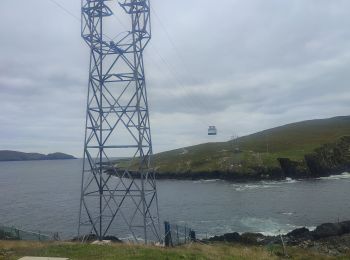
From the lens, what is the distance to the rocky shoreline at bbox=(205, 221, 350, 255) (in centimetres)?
4112

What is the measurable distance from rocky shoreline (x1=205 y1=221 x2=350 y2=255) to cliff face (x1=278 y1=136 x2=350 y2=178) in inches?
3190

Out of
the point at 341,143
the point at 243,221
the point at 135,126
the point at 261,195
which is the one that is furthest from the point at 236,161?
the point at 135,126

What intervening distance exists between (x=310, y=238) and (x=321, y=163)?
309 feet

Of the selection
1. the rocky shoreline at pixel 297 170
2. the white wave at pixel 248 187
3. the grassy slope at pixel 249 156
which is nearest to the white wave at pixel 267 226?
the white wave at pixel 248 187

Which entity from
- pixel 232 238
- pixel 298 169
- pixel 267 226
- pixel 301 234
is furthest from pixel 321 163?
pixel 232 238

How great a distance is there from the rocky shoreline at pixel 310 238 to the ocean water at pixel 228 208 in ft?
22.1

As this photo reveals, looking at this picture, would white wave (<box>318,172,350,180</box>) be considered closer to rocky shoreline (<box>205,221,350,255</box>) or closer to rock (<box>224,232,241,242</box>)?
rocky shoreline (<box>205,221,350,255</box>)

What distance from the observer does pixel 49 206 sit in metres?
86.7

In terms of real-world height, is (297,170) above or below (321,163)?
below

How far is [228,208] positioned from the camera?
74.0m

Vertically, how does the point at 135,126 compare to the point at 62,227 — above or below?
above

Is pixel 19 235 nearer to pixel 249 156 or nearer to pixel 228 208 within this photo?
pixel 228 208

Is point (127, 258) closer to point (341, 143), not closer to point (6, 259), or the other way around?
point (6, 259)

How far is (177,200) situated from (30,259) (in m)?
70.4
